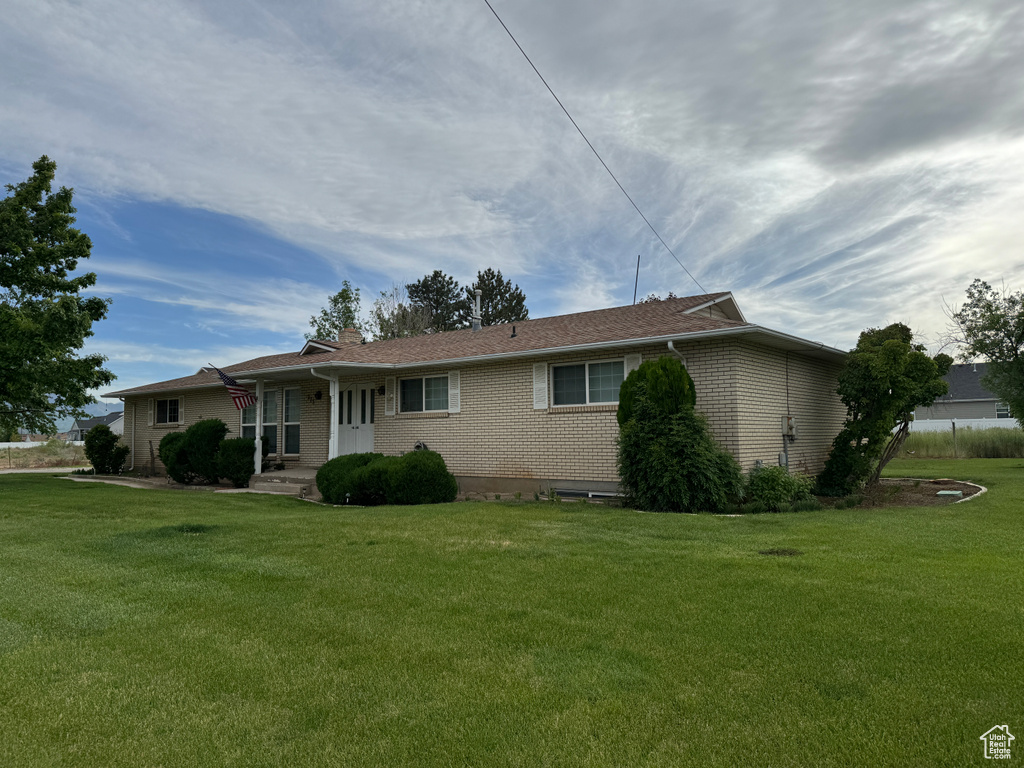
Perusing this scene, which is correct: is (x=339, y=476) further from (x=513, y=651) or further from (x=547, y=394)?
(x=513, y=651)

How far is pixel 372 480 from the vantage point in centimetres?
1243

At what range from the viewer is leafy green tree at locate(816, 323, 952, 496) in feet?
39.7

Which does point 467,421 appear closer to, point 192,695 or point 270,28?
point 270,28

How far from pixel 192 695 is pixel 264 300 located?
25254 mm

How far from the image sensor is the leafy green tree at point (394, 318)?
41531 mm

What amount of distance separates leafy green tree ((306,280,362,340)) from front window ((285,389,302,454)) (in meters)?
21.9

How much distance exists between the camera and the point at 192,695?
3.33 meters

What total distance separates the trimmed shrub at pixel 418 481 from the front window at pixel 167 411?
1238cm

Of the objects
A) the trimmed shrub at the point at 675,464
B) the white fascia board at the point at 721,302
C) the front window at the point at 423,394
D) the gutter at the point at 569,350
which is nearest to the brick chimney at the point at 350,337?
the gutter at the point at 569,350

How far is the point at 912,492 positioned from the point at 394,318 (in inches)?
1319

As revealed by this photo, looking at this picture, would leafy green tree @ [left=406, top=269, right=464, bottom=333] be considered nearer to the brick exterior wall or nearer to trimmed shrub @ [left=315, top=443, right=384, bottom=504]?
the brick exterior wall

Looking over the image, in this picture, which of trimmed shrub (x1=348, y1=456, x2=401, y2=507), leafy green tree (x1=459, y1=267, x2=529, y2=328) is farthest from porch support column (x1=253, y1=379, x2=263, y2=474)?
leafy green tree (x1=459, y1=267, x2=529, y2=328)

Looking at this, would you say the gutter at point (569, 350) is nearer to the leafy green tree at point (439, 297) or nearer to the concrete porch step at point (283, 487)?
the concrete porch step at point (283, 487)

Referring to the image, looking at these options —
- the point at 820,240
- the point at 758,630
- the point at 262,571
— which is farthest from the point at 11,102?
the point at 820,240
